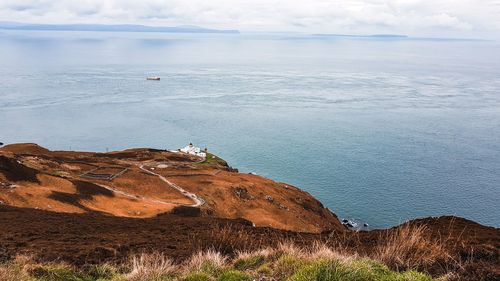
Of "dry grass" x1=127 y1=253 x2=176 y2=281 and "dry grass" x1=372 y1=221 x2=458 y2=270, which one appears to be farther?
"dry grass" x1=372 y1=221 x2=458 y2=270

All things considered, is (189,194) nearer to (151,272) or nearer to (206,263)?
(206,263)

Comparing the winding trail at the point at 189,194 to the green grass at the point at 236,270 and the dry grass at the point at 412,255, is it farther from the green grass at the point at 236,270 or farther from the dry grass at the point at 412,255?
the dry grass at the point at 412,255

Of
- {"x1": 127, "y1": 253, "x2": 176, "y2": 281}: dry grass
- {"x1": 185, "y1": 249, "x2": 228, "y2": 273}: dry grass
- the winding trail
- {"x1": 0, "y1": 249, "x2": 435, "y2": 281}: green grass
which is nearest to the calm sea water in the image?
the winding trail

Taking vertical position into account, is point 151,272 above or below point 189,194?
above

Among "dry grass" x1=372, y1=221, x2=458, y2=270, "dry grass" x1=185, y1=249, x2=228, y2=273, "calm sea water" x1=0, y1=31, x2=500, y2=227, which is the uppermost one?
"dry grass" x1=372, y1=221, x2=458, y2=270

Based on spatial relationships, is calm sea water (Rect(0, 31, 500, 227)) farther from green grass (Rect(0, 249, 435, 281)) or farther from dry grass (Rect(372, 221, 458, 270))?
green grass (Rect(0, 249, 435, 281))

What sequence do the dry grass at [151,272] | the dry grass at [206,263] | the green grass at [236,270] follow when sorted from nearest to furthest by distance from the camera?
the green grass at [236,270], the dry grass at [151,272], the dry grass at [206,263]

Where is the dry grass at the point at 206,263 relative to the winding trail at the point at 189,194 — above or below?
above

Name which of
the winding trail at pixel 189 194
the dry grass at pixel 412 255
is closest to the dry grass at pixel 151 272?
the dry grass at pixel 412 255

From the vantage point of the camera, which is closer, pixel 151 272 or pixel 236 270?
pixel 151 272

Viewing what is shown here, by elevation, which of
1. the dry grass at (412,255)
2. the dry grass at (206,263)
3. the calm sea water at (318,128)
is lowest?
the calm sea water at (318,128)

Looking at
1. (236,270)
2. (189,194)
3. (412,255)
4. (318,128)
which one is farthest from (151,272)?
(318,128)
